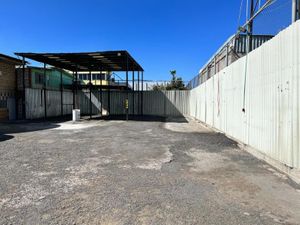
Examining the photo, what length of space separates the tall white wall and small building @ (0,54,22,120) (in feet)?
44.8

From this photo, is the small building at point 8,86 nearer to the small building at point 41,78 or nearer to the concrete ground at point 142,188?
the small building at point 41,78

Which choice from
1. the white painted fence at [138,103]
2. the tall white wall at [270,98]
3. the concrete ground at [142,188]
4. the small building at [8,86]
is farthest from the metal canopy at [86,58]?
the concrete ground at [142,188]

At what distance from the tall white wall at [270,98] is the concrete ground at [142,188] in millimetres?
528

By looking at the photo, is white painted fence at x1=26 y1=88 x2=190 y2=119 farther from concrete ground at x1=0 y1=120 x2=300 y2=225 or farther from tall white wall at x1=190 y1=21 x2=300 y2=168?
concrete ground at x1=0 y1=120 x2=300 y2=225

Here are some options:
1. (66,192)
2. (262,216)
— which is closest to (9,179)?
(66,192)

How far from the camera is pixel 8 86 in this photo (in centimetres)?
1556

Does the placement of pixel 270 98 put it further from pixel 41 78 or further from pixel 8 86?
pixel 41 78

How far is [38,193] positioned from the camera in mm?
3422

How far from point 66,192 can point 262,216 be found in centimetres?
260

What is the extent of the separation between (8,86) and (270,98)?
51.7 feet

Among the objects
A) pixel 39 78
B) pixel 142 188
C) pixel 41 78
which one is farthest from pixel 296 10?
pixel 41 78

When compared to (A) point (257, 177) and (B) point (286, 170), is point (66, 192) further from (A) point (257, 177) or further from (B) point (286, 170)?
(B) point (286, 170)

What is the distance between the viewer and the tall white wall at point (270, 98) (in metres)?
4.10

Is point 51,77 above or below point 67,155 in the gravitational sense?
above
